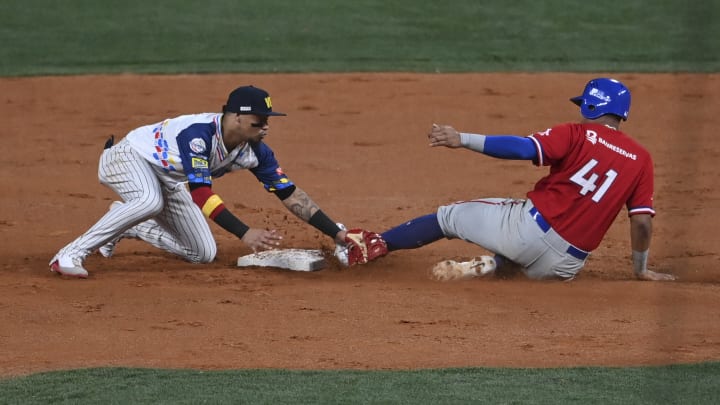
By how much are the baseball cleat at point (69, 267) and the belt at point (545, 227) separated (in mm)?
2827

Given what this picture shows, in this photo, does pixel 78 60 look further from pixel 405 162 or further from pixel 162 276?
pixel 162 276

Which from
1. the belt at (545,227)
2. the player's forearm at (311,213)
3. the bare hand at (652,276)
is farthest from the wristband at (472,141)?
the bare hand at (652,276)

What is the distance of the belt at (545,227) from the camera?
23.4 ft

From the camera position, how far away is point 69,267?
7.39 meters

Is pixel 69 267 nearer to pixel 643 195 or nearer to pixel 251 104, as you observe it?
pixel 251 104

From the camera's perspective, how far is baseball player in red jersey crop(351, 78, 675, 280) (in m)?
6.93

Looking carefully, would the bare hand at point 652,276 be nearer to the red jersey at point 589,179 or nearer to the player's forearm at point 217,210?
the red jersey at point 589,179

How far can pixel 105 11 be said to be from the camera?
55.4ft

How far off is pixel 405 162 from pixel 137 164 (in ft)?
13.4

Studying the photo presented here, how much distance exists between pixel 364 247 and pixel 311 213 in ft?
1.58

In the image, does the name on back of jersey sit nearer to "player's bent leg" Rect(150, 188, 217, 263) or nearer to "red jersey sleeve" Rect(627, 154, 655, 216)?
"red jersey sleeve" Rect(627, 154, 655, 216)

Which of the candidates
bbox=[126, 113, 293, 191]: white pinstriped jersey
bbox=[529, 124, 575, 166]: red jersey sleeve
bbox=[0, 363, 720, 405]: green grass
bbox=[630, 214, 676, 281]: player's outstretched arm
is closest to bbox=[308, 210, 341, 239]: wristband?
bbox=[126, 113, 293, 191]: white pinstriped jersey

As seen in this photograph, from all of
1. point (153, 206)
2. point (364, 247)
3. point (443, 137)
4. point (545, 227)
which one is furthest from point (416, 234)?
point (153, 206)

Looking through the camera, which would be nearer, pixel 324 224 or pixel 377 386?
pixel 377 386
